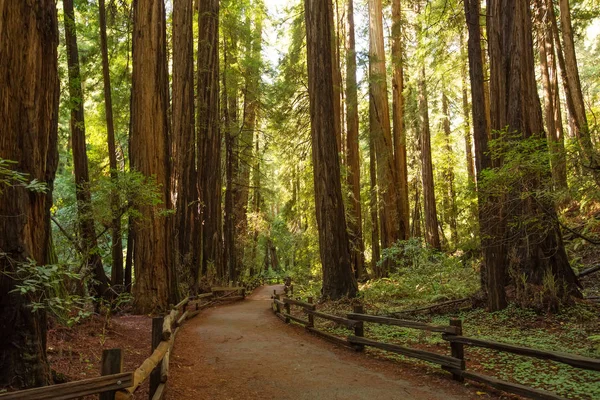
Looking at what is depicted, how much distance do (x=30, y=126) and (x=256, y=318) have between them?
1122 cm

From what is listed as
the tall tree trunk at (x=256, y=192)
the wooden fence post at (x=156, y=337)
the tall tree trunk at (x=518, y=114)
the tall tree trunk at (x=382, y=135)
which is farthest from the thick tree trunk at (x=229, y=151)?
the wooden fence post at (x=156, y=337)

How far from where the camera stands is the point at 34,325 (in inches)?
162

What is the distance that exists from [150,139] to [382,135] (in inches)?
420

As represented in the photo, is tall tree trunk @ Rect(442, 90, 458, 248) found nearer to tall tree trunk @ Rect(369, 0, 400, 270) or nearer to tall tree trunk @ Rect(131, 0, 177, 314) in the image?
tall tree trunk @ Rect(369, 0, 400, 270)

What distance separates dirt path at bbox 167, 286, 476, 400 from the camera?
5891mm

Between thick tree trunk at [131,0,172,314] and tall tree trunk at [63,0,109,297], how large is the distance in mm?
1075

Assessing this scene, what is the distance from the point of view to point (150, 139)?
39.8 ft

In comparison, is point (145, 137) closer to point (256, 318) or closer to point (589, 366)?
point (256, 318)

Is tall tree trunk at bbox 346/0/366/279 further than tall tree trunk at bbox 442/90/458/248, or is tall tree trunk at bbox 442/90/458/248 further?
tall tree trunk at bbox 442/90/458/248

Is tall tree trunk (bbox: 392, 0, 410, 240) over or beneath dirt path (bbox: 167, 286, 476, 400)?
over

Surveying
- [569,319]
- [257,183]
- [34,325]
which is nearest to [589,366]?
[569,319]

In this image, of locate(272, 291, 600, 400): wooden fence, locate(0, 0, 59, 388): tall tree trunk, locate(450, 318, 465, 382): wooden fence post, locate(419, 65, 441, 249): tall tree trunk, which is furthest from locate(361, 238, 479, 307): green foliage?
locate(0, 0, 59, 388): tall tree trunk

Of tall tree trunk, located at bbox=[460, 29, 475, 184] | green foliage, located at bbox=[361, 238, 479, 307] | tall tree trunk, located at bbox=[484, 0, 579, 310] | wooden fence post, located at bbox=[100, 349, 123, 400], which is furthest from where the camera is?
tall tree trunk, located at bbox=[460, 29, 475, 184]

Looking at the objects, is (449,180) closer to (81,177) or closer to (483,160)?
(483,160)
